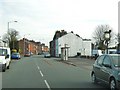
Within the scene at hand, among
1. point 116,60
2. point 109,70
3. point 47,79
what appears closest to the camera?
point 109,70

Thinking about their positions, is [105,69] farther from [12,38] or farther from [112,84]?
[12,38]

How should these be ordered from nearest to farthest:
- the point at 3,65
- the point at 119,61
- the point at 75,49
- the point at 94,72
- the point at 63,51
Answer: the point at 119,61, the point at 94,72, the point at 3,65, the point at 63,51, the point at 75,49

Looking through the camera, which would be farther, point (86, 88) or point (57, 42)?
point (57, 42)

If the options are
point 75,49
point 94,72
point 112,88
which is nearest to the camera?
point 112,88

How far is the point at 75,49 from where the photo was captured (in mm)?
119625

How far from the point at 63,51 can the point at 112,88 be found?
52308mm

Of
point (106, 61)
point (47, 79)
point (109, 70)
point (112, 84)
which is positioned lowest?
point (47, 79)

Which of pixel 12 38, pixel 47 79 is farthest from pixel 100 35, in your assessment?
pixel 47 79

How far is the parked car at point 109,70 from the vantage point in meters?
12.3

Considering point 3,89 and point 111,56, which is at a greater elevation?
point 111,56

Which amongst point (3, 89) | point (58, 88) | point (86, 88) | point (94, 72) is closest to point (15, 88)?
point (3, 89)

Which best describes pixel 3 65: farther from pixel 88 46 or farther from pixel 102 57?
pixel 88 46

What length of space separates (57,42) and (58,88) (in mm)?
110330

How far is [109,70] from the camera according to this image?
12953mm
